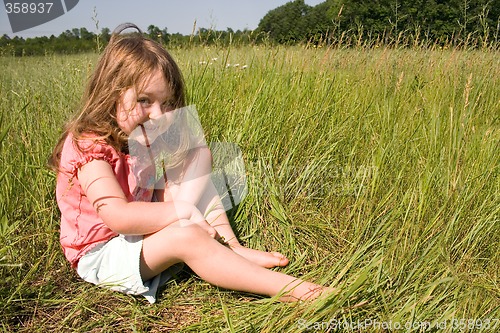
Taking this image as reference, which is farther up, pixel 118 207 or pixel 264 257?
pixel 118 207

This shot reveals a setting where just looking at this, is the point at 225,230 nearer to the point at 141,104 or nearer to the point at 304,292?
the point at 304,292

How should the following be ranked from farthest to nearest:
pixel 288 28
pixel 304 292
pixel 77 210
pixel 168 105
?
pixel 288 28, pixel 168 105, pixel 77 210, pixel 304 292

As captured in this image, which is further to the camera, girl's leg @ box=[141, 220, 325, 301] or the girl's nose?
the girl's nose

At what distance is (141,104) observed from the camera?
149 cm

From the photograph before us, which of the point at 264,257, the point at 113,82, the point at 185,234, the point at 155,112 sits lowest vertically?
the point at 264,257

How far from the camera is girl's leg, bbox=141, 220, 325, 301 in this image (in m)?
1.33

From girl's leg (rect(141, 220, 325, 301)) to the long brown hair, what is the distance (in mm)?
387

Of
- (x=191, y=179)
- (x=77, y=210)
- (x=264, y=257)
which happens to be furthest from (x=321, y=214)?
(x=77, y=210)

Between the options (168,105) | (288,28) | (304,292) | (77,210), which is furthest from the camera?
A: (288,28)

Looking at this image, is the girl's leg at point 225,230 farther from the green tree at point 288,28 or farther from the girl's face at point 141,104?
the green tree at point 288,28

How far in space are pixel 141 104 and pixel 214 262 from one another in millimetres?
603

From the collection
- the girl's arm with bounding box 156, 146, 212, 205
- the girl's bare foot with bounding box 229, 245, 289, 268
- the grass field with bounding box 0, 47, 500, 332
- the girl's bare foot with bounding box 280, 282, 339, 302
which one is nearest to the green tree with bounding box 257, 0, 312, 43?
the grass field with bounding box 0, 47, 500, 332

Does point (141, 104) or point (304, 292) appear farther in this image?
point (141, 104)

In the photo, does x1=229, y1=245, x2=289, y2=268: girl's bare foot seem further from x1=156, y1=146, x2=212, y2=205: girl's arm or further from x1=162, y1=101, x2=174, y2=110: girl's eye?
x1=162, y1=101, x2=174, y2=110: girl's eye
